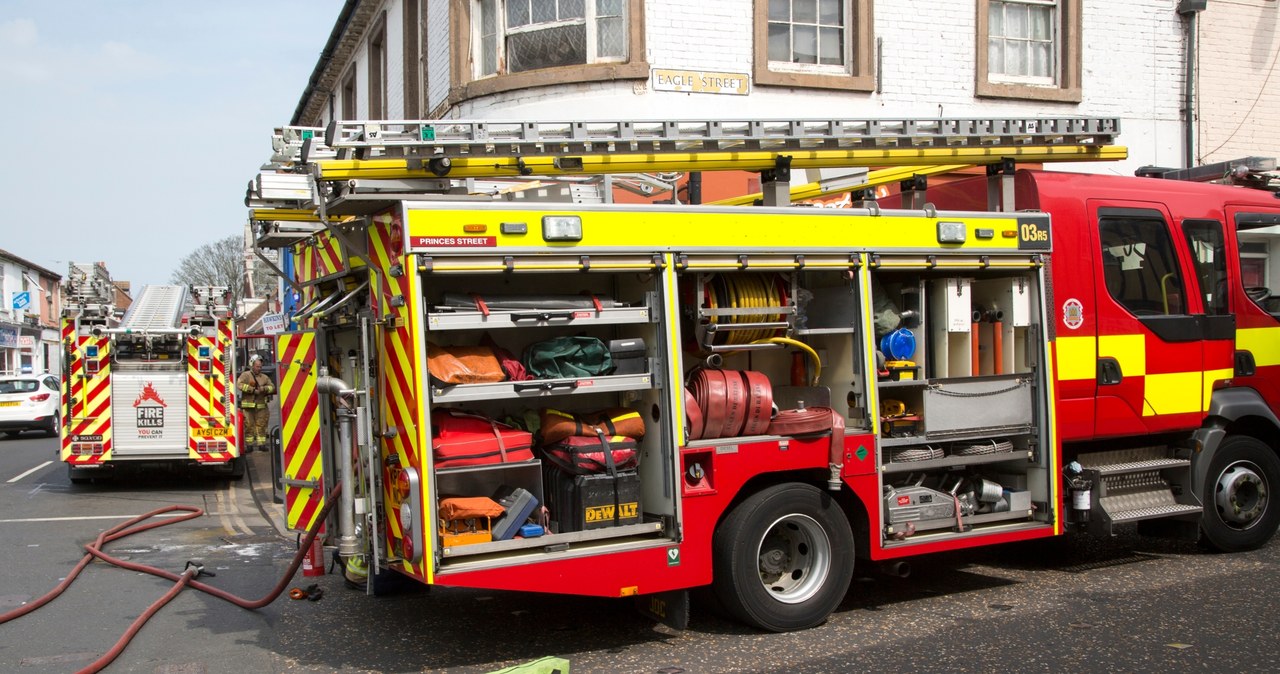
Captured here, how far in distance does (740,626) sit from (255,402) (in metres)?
12.6

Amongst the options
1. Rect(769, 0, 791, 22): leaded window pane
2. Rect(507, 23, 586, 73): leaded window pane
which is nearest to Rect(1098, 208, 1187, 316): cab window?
Rect(769, 0, 791, 22): leaded window pane

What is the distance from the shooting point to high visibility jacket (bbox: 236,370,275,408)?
1706cm

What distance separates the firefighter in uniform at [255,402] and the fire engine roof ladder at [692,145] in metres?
11.5

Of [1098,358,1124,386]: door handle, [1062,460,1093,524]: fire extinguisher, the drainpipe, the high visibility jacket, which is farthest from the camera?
the high visibility jacket

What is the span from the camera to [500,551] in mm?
5785

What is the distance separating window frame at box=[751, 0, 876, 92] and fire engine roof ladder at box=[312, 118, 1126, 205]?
534 centimetres

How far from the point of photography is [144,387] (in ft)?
48.5

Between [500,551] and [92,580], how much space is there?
4596mm

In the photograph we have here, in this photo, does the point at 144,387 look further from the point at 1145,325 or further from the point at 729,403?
the point at 1145,325

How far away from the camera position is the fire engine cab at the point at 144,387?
14594 mm

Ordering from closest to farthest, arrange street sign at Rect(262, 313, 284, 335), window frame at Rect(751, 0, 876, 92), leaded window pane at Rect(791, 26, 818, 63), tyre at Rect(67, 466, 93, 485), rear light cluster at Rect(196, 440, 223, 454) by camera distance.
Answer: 1. street sign at Rect(262, 313, 284, 335)
2. window frame at Rect(751, 0, 876, 92)
3. leaded window pane at Rect(791, 26, 818, 63)
4. rear light cluster at Rect(196, 440, 223, 454)
5. tyre at Rect(67, 466, 93, 485)

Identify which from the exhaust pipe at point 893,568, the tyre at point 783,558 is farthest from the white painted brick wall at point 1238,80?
the tyre at point 783,558

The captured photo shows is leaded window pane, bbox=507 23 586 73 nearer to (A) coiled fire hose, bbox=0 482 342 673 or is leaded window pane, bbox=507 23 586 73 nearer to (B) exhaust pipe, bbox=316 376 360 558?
(A) coiled fire hose, bbox=0 482 342 673

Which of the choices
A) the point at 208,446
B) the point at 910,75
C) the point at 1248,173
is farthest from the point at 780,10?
the point at 208,446
